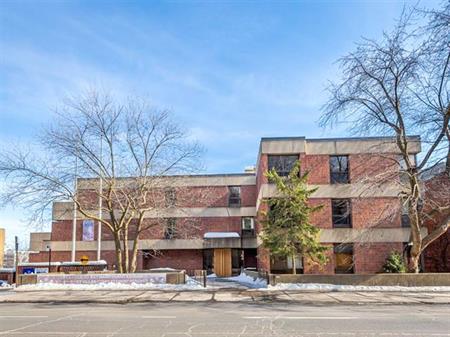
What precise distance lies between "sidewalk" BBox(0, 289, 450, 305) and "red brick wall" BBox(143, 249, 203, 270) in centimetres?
2181

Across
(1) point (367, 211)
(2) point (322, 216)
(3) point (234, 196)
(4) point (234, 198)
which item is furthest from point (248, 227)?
(1) point (367, 211)

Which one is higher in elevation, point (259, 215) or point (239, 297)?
point (259, 215)

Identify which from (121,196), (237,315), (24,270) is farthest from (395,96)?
(24,270)

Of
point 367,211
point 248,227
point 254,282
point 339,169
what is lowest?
point 254,282

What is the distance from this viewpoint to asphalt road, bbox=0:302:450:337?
910cm

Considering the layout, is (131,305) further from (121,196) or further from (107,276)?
(121,196)

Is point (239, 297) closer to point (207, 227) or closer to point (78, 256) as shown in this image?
point (207, 227)

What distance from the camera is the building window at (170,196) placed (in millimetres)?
27145

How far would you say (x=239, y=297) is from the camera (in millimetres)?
17766

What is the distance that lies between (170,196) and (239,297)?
38.0ft

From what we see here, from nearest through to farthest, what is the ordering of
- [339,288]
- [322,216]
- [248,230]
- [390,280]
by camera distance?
[339,288] → [390,280] → [322,216] → [248,230]

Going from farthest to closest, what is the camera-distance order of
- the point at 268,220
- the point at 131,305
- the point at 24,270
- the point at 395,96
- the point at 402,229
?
the point at 402,229, the point at 24,270, the point at 268,220, the point at 395,96, the point at 131,305

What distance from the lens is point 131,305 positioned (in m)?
15.4

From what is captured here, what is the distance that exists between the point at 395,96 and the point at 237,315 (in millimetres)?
14295
